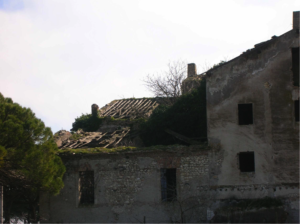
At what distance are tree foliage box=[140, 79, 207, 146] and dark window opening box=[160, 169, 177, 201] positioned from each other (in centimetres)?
275

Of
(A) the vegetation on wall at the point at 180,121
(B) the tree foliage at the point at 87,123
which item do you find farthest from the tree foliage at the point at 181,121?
(B) the tree foliage at the point at 87,123

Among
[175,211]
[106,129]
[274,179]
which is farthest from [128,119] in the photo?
[274,179]

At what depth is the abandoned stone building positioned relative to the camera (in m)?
17.6

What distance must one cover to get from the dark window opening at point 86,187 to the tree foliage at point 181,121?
4.52m

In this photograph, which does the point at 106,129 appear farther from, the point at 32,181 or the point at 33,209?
the point at 32,181

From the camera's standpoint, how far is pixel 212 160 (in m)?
18.1

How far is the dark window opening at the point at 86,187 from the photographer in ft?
63.8

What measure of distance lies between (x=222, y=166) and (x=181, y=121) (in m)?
4.34

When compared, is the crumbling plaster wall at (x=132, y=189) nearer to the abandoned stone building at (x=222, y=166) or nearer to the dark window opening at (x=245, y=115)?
the abandoned stone building at (x=222, y=166)

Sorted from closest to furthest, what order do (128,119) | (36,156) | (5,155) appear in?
1. (5,155)
2. (36,156)
3. (128,119)

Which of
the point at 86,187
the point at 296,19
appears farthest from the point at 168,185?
the point at 296,19

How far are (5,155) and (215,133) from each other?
29.7 feet

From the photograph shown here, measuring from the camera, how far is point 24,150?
15055 millimetres

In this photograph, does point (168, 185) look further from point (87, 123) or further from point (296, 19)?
point (87, 123)
